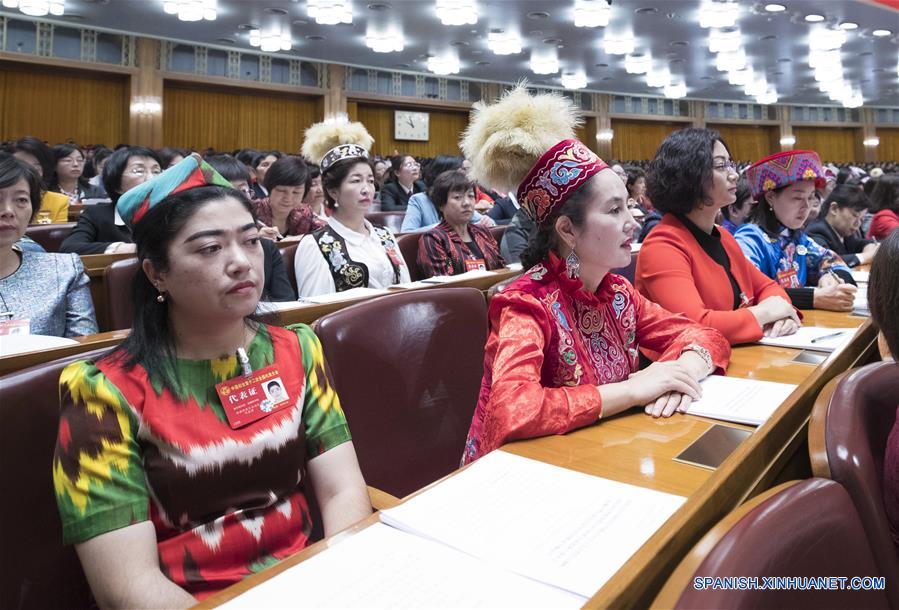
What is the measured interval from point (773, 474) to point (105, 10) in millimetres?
10508

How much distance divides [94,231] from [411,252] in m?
1.91

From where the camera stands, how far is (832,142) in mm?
19750

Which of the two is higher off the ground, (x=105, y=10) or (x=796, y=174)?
(x=105, y=10)

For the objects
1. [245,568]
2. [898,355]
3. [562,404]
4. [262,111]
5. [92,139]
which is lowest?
[245,568]

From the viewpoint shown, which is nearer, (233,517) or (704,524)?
(704,524)

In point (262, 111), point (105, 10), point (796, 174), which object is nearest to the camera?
point (796, 174)

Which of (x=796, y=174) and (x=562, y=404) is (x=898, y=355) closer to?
(x=562, y=404)

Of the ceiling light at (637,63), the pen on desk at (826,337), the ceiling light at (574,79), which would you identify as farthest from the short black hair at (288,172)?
the ceiling light at (574,79)

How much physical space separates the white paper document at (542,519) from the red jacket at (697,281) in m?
1.09

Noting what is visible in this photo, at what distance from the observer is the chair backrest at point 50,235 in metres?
3.76

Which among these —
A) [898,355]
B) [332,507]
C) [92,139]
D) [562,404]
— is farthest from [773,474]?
[92,139]

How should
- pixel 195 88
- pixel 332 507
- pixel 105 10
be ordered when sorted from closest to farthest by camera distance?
pixel 332 507 < pixel 105 10 < pixel 195 88

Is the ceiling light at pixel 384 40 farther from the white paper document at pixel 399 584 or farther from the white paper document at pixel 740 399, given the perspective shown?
the white paper document at pixel 399 584

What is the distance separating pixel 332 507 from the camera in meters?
1.19
